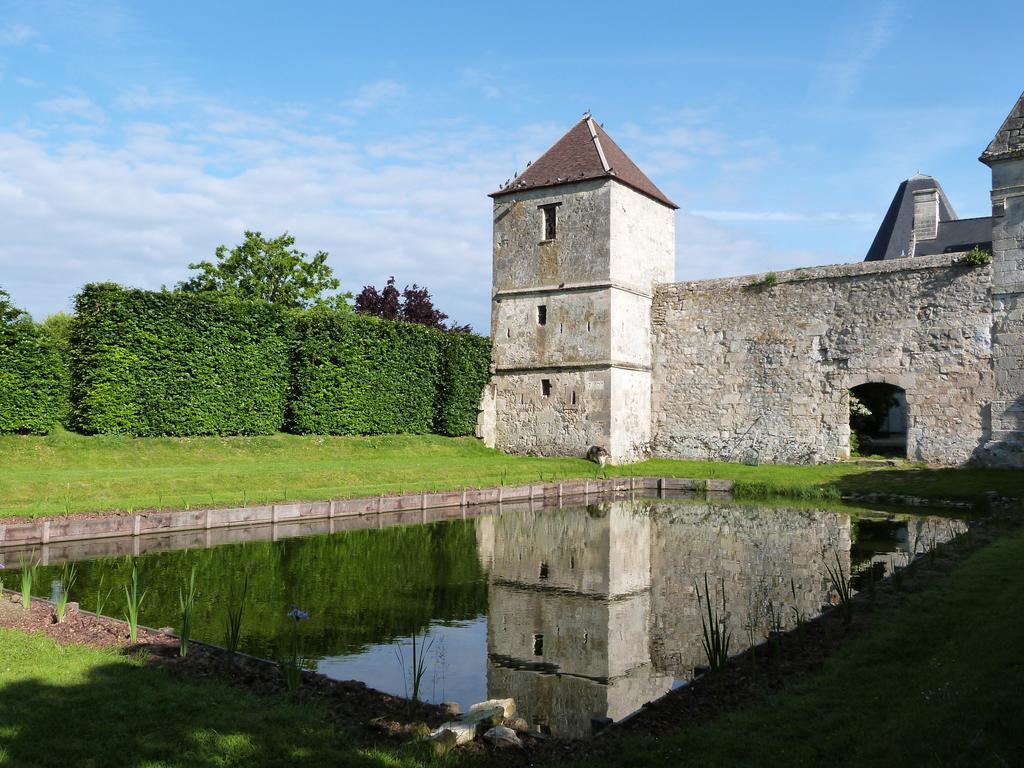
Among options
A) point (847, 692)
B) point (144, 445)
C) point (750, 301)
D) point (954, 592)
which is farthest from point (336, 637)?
point (750, 301)

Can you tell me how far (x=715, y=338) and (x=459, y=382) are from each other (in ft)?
27.5

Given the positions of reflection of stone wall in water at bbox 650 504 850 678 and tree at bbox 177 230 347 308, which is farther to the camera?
tree at bbox 177 230 347 308

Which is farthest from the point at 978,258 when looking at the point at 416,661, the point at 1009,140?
the point at 416,661

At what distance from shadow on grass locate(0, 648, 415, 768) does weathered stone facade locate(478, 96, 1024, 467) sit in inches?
806

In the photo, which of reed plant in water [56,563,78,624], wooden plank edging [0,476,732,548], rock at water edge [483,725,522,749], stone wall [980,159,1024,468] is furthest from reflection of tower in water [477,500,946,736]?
stone wall [980,159,1024,468]

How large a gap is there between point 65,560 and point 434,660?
6354mm

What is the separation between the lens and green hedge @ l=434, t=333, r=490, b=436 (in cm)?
2739

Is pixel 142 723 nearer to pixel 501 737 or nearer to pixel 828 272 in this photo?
pixel 501 737

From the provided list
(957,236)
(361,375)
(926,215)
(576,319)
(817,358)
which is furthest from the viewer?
(926,215)

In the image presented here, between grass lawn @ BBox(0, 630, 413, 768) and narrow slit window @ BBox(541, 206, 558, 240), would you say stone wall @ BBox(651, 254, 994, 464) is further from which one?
grass lawn @ BBox(0, 630, 413, 768)

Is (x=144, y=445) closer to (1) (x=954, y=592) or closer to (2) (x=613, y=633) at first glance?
(2) (x=613, y=633)

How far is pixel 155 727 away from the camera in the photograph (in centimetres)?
510

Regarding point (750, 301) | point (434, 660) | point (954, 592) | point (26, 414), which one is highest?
point (750, 301)

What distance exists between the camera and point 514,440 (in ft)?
90.9
